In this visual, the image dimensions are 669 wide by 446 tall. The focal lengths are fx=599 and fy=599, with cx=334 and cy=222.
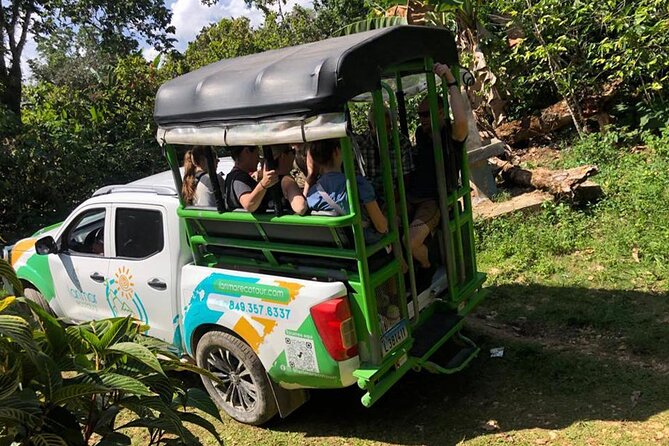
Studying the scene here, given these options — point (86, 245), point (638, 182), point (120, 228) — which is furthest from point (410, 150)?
point (638, 182)

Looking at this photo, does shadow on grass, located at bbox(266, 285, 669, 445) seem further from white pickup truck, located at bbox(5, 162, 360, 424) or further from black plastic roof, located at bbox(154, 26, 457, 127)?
black plastic roof, located at bbox(154, 26, 457, 127)

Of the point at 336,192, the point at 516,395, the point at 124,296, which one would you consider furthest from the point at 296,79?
the point at 516,395

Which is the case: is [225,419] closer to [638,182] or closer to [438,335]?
[438,335]

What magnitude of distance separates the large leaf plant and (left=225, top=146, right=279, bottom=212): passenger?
1.67 m

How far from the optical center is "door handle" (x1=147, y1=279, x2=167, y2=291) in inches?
179

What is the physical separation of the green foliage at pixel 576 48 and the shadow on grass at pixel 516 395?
463 centimetres

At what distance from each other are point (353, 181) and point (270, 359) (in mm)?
1355

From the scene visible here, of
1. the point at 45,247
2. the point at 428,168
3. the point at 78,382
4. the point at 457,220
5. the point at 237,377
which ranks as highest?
the point at 428,168

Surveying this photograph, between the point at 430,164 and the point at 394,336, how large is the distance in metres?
1.38

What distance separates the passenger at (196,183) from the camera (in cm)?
429

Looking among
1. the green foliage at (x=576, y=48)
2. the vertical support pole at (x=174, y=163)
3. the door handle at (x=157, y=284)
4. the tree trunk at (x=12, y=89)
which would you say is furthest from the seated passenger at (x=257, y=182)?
the tree trunk at (x=12, y=89)

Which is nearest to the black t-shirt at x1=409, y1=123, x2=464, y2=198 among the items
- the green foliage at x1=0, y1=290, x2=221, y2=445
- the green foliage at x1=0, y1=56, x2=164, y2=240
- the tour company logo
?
the tour company logo

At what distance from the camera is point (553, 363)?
179 inches

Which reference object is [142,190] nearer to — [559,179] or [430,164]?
[430,164]
